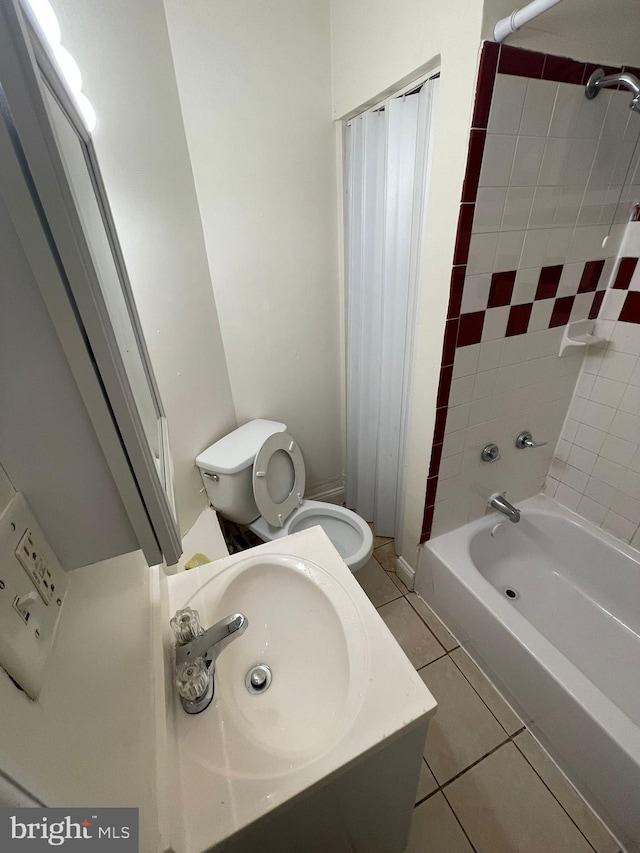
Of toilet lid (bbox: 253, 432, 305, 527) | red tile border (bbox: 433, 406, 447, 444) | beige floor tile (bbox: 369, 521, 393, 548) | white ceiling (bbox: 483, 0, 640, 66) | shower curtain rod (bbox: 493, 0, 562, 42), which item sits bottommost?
beige floor tile (bbox: 369, 521, 393, 548)

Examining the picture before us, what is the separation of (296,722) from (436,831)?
734 mm

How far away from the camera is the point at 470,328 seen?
1.16 m

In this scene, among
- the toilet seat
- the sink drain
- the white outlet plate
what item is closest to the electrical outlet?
the white outlet plate

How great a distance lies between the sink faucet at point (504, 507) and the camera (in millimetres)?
1505

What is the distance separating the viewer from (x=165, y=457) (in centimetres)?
64

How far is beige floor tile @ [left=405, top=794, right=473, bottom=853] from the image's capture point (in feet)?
3.23

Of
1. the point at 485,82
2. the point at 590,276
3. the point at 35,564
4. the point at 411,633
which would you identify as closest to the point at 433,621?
the point at 411,633

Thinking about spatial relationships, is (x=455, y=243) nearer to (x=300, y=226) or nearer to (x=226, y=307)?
(x=300, y=226)

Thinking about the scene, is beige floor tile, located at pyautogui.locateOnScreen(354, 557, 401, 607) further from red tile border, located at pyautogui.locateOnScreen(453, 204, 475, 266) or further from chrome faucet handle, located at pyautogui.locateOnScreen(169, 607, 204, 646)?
red tile border, located at pyautogui.locateOnScreen(453, 204, 475, 266)

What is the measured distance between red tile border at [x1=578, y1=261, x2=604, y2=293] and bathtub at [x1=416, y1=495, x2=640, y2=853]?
94cm

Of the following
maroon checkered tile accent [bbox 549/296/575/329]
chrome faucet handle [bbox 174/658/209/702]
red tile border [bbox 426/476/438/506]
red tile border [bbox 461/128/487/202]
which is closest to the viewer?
chrome faucet handle [bbox 174/658/209/702]

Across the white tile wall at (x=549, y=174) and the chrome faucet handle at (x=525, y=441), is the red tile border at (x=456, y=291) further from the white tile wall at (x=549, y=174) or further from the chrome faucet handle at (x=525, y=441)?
the chrome faucet handle at (x=525, y=441)

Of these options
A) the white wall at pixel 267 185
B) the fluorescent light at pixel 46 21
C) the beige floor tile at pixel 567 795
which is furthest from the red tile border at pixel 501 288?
the beige floor tile at pixel 567 795

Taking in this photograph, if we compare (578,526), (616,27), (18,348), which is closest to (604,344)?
(578,526)
